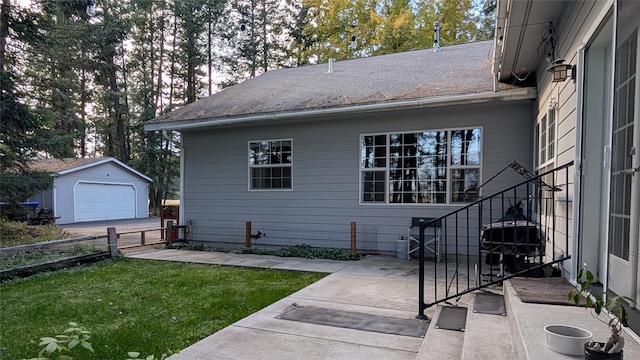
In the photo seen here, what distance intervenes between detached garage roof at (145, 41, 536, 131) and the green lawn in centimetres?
316

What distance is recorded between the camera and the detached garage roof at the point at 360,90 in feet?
20.4

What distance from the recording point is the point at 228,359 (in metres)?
2.74

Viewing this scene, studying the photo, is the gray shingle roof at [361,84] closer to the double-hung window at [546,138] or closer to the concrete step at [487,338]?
the double-hung window at [546,138]

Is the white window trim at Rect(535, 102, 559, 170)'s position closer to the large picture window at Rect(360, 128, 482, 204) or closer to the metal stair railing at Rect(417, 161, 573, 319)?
the metal stair railing at Rect(417, 161, 573, 319)

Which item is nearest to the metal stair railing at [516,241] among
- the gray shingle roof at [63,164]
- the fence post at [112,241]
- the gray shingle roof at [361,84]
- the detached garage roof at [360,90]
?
the detached garage roof at [360,90]

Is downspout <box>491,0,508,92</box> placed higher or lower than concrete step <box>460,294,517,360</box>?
higher

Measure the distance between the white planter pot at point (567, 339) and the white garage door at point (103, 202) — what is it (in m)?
19.1

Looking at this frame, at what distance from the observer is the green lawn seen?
318 centimetres

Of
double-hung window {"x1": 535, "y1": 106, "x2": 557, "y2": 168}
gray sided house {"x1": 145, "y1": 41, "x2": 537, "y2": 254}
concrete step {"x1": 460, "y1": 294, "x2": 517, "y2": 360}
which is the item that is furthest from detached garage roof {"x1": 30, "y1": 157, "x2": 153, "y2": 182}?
concrete step {"x1": 460, "y1": 294, "x2": 517, "y2": 360}

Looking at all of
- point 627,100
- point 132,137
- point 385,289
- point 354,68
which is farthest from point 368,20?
point 132,137

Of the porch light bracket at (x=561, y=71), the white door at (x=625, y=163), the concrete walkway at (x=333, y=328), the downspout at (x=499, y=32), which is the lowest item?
the concrete walkway at (x=333, y=328)

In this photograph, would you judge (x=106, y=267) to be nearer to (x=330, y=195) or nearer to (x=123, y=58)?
(x=330, y=195)

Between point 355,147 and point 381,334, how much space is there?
4498mm

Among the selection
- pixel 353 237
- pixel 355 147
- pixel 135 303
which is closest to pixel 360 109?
pixel 355 147
